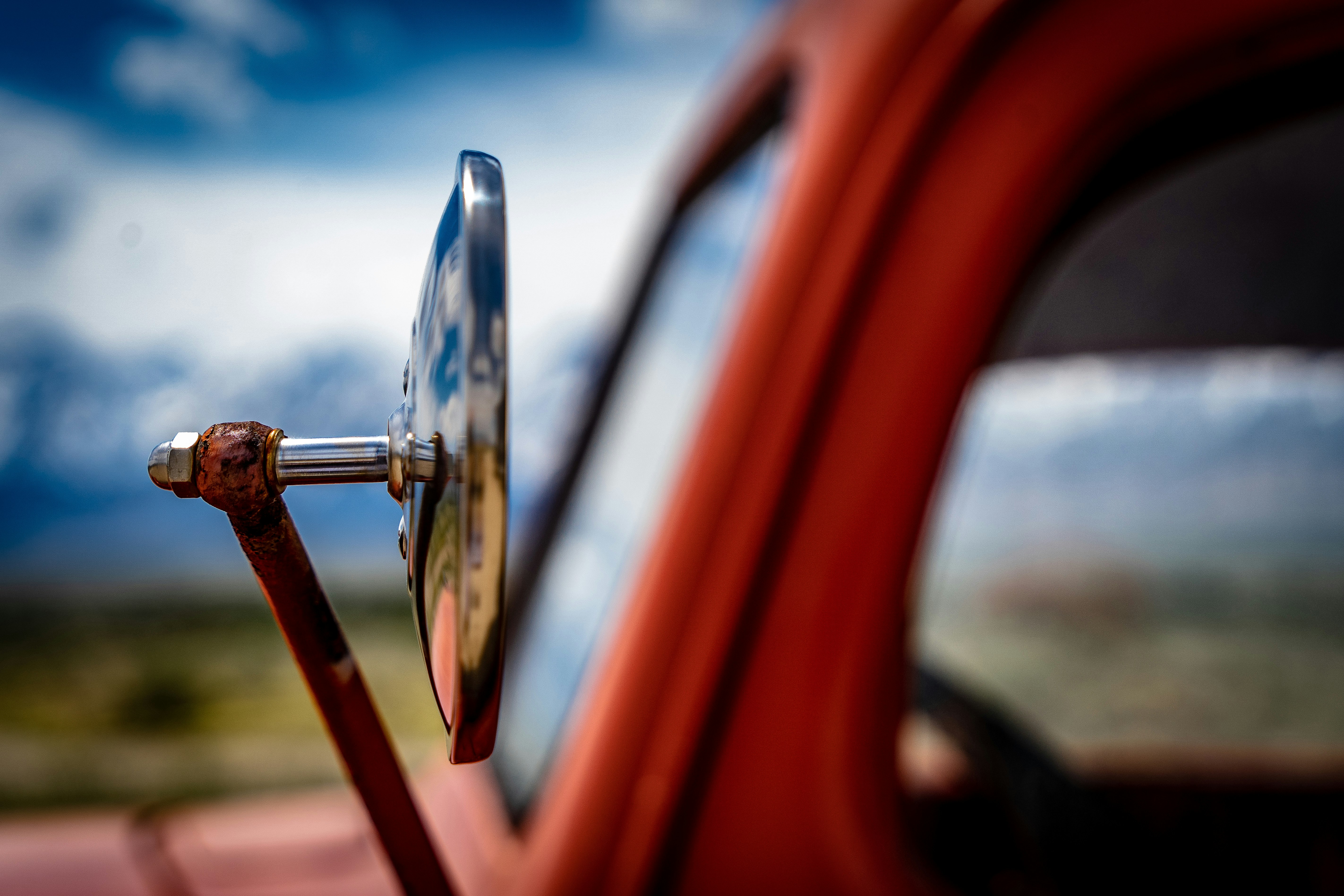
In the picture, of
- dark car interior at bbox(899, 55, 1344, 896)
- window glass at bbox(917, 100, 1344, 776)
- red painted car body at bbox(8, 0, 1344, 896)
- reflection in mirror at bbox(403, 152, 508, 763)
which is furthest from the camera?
window glass at bbox(917, 100, 1344, 776)

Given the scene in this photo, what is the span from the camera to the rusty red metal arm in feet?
1.17

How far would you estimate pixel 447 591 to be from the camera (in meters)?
0.32

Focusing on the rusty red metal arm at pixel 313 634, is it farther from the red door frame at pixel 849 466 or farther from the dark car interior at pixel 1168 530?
the dark car interior at pixel 1168 530

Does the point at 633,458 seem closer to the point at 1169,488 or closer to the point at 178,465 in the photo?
the point at 178,465

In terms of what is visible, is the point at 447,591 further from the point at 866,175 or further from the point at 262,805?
the point at 262,805

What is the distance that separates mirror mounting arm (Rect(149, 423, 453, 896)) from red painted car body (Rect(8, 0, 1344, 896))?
0.19 meters

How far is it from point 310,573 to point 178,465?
75 mm

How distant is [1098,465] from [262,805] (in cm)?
308

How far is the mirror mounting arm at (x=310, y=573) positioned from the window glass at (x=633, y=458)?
0.28 meters

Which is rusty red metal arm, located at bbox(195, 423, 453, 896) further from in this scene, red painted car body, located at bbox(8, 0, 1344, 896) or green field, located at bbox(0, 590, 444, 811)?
green field, located at bbox(0, 590, 444, 811)

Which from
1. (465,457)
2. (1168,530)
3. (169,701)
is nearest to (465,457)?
(465,457)

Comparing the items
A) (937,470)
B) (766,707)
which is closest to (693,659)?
(766,707)

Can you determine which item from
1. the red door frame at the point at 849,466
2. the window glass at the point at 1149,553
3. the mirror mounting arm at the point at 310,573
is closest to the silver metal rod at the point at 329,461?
the mirror mounting arm at the point at 310,573

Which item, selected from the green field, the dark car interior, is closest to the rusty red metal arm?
the dark car interior
